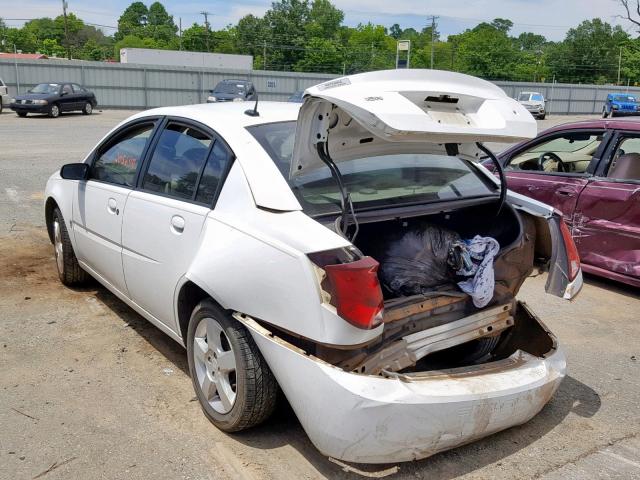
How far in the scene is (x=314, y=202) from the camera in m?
3.10

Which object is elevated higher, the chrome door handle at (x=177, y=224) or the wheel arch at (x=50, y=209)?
the chrome door handle at (x=177, y=224)

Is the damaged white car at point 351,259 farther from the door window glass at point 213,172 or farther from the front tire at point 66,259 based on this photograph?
the front tire at point 66,259

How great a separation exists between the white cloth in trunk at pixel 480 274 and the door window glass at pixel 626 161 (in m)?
3.05

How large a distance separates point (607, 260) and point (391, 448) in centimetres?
399

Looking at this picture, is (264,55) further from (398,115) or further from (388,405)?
(388,405)

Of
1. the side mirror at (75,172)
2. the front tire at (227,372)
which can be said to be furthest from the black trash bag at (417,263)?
the side mirror at (75,172)

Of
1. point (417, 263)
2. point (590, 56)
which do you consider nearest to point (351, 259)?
point (417, 263)

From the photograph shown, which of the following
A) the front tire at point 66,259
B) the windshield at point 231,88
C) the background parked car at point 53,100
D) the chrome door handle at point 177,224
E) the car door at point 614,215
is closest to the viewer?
the chrome door handle at point 177,224

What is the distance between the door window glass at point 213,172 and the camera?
3.28m

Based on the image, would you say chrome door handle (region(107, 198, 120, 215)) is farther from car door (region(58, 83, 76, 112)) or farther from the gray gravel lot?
car door (region(58, 83, 76, 112))

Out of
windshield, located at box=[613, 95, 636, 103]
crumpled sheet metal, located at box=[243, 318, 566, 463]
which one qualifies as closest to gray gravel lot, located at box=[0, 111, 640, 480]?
crumpled sheet metal, located at box=[243, 318, 566, 463]

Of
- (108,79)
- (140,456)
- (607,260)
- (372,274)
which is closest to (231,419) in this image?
(140,456)

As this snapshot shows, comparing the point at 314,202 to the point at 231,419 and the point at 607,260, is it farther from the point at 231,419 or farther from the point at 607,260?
the point at 607,260

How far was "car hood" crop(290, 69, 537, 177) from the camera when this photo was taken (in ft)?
8.75
